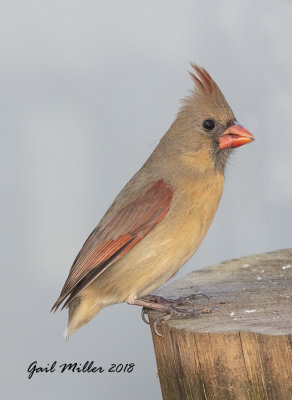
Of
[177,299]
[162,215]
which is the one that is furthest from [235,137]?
[177,299]

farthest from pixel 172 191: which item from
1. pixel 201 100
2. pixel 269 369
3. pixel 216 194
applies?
pixel 269 369

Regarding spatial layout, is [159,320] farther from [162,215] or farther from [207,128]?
[207,128]

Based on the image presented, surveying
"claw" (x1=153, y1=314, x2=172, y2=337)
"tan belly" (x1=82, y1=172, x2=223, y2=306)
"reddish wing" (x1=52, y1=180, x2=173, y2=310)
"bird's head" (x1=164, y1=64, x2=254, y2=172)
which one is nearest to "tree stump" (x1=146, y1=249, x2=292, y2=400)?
"claw" (x1=153, y1=314, x2=172, y2=337)

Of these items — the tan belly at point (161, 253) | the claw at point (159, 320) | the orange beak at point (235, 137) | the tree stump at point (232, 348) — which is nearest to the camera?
the tree stump at point (232, 348)

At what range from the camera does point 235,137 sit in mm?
2766

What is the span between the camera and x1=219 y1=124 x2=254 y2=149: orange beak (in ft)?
9.02

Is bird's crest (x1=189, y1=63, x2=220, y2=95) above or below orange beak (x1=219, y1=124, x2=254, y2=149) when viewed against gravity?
above

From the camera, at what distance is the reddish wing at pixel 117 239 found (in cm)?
258

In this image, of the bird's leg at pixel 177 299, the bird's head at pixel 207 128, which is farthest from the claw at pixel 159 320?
the bird's head at pixel 207 128

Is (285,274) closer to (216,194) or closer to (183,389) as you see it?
(216,194)

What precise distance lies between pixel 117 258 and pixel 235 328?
63 centimetres

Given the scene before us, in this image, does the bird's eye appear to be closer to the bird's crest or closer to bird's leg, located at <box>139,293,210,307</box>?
the bird's crest

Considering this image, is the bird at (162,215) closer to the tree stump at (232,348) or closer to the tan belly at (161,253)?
the tan belly at (161,253)

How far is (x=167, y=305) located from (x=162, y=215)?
0.34m
